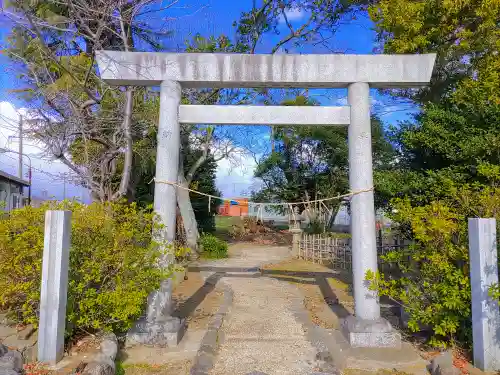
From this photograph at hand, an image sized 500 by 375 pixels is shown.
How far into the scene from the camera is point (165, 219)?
558 centimetres

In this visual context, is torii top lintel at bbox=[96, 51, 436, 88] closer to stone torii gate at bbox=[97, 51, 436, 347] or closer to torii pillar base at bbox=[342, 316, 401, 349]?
stone torii gate at bbox=[97, 51, 436, 347]

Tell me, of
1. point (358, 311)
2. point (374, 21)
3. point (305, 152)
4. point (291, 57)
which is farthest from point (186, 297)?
point (305, 152)

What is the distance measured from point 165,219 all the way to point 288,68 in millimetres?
2712

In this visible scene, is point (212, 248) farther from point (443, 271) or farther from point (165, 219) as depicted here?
point (443, 271)

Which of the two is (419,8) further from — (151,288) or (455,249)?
(151,288)

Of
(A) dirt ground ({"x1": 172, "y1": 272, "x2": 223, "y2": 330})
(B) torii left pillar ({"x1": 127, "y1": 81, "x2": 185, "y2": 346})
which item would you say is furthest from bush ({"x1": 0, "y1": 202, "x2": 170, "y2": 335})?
(A) dirt ground ({"x1": 172, "y1": 272, "x2": 223, "y2": 330})

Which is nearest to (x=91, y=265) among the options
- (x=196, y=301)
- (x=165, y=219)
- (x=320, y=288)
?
(x=165, y=219)

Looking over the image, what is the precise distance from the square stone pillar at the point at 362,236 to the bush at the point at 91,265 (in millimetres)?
2593

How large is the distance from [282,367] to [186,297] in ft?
14.6

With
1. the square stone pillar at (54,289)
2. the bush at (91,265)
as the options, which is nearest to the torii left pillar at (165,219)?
the bush at (91,265)

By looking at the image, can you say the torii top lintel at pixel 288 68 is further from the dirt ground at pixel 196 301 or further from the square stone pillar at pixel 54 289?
the dirt ground at pixel 196 301

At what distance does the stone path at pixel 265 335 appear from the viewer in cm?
483

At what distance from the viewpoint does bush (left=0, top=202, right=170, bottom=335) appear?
468cm

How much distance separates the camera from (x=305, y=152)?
75.4 feet
